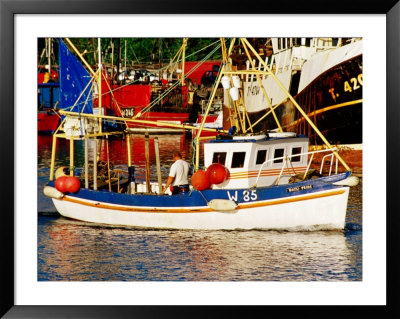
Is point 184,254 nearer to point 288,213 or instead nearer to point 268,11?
point 288,213

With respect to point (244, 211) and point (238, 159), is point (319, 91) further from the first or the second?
point (244, 211)

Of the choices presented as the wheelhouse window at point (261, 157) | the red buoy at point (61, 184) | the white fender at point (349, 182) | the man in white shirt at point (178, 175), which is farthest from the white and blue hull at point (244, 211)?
the wheelhouse window at point (261, 157)

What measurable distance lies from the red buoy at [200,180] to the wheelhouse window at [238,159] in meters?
0.87

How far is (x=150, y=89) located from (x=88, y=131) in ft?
73.2

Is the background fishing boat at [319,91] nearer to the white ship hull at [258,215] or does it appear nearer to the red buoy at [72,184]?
the white ship hull at [258,215]

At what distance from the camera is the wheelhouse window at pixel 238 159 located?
21.4 meters

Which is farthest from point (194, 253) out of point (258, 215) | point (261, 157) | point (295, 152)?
point (295, 152)

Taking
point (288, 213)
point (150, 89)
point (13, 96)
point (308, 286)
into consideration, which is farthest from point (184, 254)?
point (150, 89)

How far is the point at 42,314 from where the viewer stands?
48.6 feet

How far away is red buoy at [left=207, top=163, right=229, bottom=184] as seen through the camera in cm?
2089

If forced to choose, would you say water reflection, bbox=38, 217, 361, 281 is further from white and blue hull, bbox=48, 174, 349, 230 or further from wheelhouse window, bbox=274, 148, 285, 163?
wheelhouse window, bbox=274, 148, 285, 163

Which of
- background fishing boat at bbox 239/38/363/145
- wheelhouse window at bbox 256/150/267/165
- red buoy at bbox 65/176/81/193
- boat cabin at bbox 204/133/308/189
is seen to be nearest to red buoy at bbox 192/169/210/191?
boat cabin at bbox 204/133/308/189

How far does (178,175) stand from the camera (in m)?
22.2

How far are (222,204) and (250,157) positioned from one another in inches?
53.2
